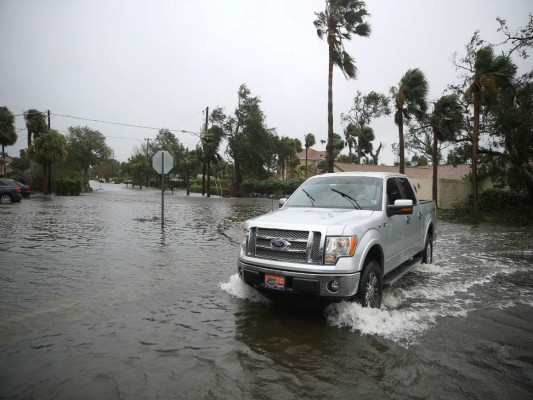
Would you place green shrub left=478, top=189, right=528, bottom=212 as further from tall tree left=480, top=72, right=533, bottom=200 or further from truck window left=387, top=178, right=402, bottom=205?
truck window left=387, top=178, right=402, bottom=205

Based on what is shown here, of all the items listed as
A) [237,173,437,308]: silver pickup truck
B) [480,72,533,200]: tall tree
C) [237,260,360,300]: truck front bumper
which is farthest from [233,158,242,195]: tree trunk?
[237,260,360,300]: truck front bumper

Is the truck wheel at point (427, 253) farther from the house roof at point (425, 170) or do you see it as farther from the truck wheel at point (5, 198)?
the house roof at point (425, 170)

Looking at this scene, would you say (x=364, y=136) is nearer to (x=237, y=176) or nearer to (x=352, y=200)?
(x=237, y=176)

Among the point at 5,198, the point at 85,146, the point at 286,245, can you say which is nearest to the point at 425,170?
the point at 5,198

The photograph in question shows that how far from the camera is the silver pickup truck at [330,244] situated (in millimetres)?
4328

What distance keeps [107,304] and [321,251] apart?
126 inches

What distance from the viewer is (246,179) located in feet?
162

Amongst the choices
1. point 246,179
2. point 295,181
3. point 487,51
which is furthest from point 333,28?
point 246,179

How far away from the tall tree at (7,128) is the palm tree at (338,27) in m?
46.2

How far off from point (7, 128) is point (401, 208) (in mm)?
58531

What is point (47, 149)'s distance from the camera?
35375 millimetres

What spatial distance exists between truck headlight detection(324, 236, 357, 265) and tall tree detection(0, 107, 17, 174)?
5585 centimetres

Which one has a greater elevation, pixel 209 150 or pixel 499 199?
pixel 209 150

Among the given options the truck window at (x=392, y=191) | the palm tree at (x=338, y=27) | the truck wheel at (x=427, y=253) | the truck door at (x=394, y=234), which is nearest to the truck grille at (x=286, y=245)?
the truck door at (x=394, y=234)
